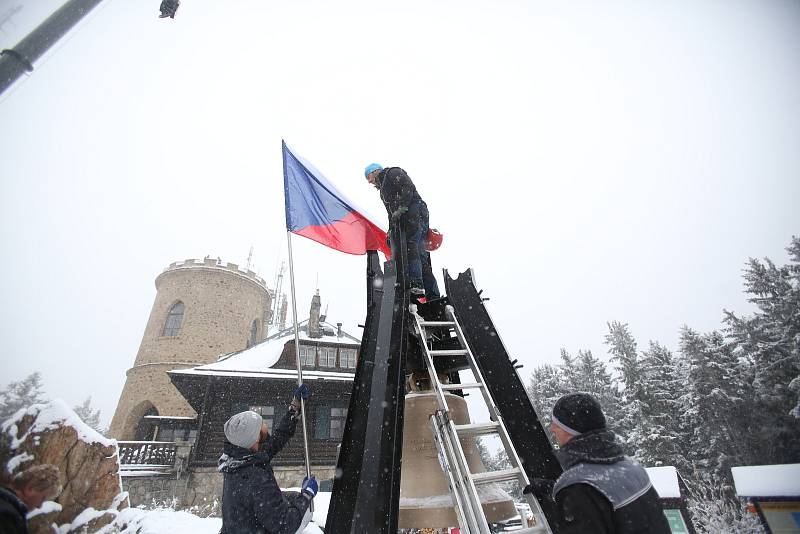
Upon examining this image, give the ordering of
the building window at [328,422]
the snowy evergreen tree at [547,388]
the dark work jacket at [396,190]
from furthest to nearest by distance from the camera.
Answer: the snowy evergreen tree at [547,388] < the building window at [328,422] < the dark work jacket at [396,190]

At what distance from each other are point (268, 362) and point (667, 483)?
17.4 m

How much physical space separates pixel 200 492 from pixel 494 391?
19.4 meters

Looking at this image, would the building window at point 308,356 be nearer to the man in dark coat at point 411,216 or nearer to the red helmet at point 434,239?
the red helmet at point 434,239

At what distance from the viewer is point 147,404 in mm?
25078

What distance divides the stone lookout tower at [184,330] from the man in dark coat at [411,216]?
26.5 metres

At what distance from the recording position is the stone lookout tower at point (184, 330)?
81.3 ft

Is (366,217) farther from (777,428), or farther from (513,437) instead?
A: (777,428)

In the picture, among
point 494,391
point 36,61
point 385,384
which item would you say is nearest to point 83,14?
point 36,61

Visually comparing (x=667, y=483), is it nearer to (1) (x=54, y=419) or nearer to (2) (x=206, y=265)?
(1) (x=54, y=419)

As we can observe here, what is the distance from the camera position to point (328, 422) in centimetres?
1958

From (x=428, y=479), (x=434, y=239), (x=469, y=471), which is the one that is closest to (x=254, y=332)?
(x=434, y=239)

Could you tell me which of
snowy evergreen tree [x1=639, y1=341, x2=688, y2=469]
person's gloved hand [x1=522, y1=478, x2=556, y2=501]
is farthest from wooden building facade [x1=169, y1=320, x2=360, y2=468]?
snowy evergreen tree [x1=639, y1=341, x2=688, y2=469]

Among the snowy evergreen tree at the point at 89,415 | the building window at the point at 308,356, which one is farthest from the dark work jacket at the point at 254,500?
the snowy evergreen tree at the point at 89,415

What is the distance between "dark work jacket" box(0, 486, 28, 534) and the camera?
1.54m
